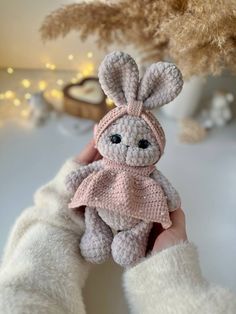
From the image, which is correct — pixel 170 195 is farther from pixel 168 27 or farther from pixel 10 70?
pixel 10 70

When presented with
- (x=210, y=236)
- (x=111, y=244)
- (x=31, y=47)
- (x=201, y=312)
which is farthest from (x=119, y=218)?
(x=31, y=47)

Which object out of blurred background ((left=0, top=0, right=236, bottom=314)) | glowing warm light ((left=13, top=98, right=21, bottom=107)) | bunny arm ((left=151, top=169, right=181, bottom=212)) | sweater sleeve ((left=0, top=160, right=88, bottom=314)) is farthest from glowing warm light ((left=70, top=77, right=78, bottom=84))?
bunny arm ((left=151, top=169, right=181, bottom=212))

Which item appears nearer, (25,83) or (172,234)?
(172,234)

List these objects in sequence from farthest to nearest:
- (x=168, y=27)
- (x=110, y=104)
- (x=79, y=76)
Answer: (x=79, y=76)
(x=110, y=104)
(x=168, y=27)

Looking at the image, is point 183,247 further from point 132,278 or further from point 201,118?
point 201,118

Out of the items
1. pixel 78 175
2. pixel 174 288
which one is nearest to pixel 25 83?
pixel 78 175

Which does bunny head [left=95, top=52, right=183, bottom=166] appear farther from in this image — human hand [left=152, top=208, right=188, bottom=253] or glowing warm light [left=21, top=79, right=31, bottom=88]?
glowing warm light [left=21, top=79, right=31, bottom=88]

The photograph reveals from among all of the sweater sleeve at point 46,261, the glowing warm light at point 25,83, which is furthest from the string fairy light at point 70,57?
the sweater sleeve at point 46,261
